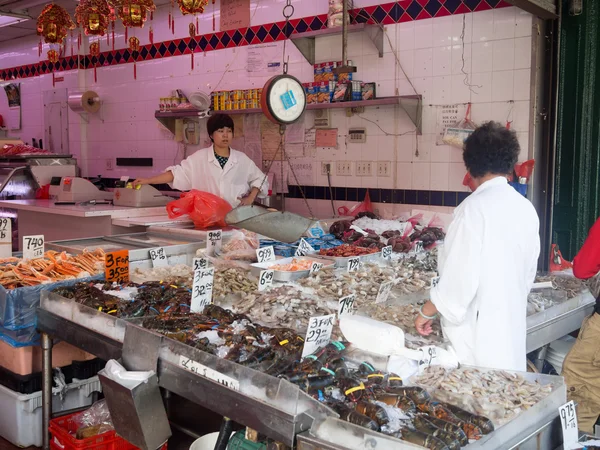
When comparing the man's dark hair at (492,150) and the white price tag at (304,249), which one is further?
the white price tag at (304,249)

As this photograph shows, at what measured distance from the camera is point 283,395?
1.76 m

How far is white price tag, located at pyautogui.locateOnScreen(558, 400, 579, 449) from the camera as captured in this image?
1.83 metres

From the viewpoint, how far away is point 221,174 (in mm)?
5656

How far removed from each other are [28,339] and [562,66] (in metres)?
4.14

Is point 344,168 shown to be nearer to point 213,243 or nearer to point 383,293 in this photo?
point 213,243

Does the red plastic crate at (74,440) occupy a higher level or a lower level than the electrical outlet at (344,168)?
lower

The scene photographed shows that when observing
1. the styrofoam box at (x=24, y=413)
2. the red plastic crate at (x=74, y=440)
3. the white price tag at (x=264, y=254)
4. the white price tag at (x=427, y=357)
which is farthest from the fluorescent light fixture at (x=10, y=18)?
the white price tag at (x=427, y=357)

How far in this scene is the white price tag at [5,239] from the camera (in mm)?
3875

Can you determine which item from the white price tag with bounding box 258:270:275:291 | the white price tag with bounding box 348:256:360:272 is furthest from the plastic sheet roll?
the white price tag with bounding box 258:270:275:291

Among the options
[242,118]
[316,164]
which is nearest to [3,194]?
[242,118]

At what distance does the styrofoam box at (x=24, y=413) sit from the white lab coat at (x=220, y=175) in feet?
9.06

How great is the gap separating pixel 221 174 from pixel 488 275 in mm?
3511

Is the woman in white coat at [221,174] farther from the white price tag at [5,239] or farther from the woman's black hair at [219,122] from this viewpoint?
the white price tag at [5,239]

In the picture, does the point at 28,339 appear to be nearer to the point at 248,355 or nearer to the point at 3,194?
the point at 248,355
